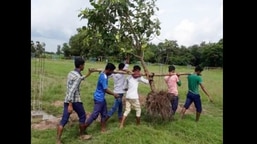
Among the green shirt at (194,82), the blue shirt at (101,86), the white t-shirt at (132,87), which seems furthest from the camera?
the green shirt at (194,82)

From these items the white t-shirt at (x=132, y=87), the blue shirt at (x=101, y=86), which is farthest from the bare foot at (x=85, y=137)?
the white t-shirt at (x=132, y=87)

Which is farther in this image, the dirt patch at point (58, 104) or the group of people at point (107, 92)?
the dirt patch at point (58, 104)

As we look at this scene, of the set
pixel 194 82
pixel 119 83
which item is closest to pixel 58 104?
pixel 119 83

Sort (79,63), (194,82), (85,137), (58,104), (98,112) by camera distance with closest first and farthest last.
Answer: (79,63) < (85,137) < (98,112) < (194,82) < (58,104)

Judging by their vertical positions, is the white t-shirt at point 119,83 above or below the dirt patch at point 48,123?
above

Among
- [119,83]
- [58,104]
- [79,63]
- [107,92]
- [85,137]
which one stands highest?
[79,63]

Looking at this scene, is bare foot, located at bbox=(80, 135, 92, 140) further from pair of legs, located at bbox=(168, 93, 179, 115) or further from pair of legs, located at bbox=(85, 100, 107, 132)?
pair of legs, located at bbox=(168, 93, 179, 115)

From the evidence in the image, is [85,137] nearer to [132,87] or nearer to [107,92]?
[107,92]

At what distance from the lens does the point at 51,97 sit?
9.59 m

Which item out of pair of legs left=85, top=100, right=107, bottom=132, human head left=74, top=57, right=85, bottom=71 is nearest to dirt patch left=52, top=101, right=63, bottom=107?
pair of legs left=85, top=100, right=107, bottom=132

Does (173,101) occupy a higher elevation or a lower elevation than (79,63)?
lower

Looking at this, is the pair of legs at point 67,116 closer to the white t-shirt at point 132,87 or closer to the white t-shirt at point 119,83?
the white t-shirt at point 132,87
